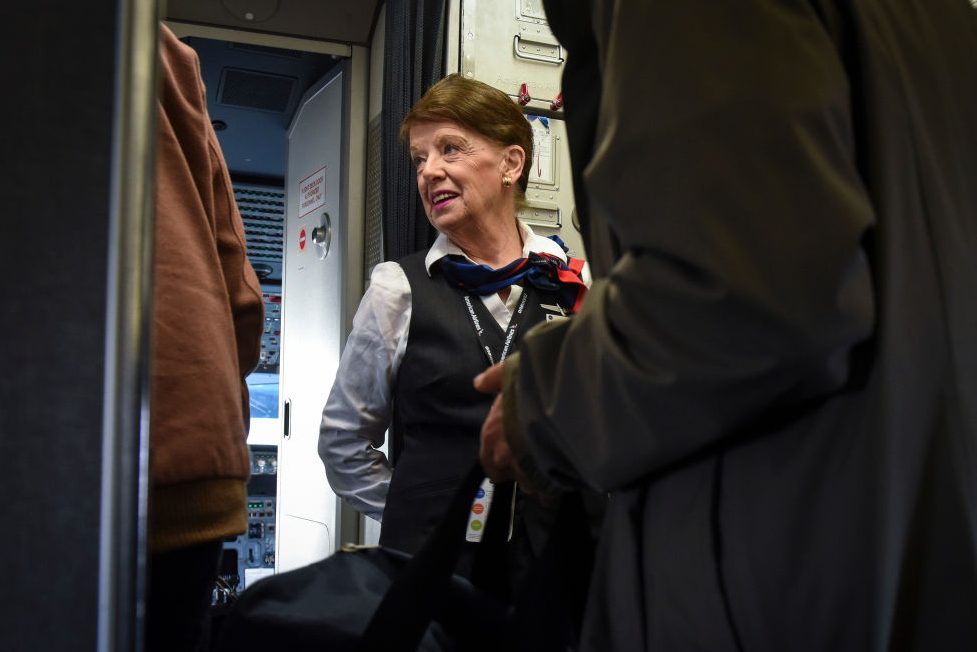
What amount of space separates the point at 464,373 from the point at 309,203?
2.49 metres

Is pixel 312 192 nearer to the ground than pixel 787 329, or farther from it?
farther from it

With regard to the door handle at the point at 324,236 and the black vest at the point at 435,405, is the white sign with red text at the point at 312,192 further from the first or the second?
the black vest at the point at 435,405

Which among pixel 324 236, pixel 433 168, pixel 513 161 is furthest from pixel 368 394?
pixel 324 236

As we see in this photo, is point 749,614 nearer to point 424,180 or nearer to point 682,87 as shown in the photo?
point 682,87

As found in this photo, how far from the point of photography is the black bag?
86cm

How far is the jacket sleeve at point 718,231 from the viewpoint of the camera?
701 millimetres

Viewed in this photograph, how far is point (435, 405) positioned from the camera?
2264mm

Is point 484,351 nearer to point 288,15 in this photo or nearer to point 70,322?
point 70,322

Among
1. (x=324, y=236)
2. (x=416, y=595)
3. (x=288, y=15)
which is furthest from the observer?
(x=324, y=236)

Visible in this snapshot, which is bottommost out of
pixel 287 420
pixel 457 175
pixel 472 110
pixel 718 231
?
pixel 287 420

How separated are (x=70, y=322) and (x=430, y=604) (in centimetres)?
43

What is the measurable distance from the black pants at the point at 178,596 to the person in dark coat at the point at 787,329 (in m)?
0.56

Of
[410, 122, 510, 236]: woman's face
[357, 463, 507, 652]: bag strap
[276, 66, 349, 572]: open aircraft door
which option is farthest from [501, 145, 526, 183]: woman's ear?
Result: [357, 463, 507, 652]: bag strap

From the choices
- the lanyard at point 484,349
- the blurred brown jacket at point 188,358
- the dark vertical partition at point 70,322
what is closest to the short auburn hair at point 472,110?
the lanyard at point 484,349
